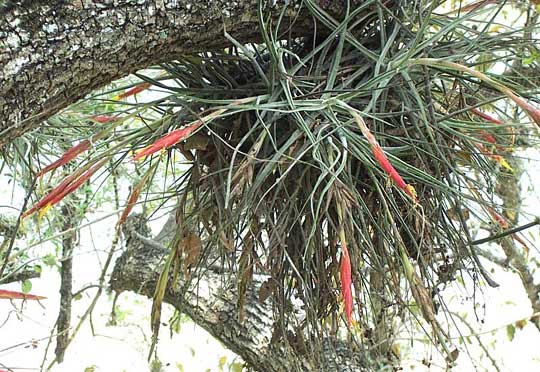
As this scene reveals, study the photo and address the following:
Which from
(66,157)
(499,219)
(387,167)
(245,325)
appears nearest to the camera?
(387,167)

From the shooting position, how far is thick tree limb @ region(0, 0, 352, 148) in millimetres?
504

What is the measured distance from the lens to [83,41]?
534 millimetres

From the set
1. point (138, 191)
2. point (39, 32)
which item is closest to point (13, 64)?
point (39, 32)

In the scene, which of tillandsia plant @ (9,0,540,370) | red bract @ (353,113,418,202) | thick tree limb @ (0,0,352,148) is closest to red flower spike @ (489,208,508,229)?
tillandsia plant @ (9,0,540,370)

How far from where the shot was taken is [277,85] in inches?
25.4

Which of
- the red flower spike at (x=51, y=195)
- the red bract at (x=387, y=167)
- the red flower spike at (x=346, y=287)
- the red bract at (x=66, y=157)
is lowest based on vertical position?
the red flower spike at (x=346, y=287)

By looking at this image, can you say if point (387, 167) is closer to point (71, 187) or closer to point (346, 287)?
point (346, 287)

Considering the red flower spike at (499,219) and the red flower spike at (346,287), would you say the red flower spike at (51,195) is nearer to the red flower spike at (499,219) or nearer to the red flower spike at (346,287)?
the red flower spike at (346,287)

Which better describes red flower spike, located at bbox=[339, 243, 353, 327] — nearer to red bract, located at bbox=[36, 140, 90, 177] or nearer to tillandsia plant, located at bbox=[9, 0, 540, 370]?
tillandsia plant, located at bbox=[9, 0, 540, 370]

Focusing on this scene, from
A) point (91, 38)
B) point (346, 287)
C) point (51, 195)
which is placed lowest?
point (346, 287)

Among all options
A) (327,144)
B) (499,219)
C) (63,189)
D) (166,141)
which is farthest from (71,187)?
(499,219)

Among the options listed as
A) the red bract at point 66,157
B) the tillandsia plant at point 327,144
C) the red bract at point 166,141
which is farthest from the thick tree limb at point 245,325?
the red bract at point 166,141

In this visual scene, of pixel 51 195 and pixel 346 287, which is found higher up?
pixel 51 195

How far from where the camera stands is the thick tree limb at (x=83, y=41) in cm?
50
